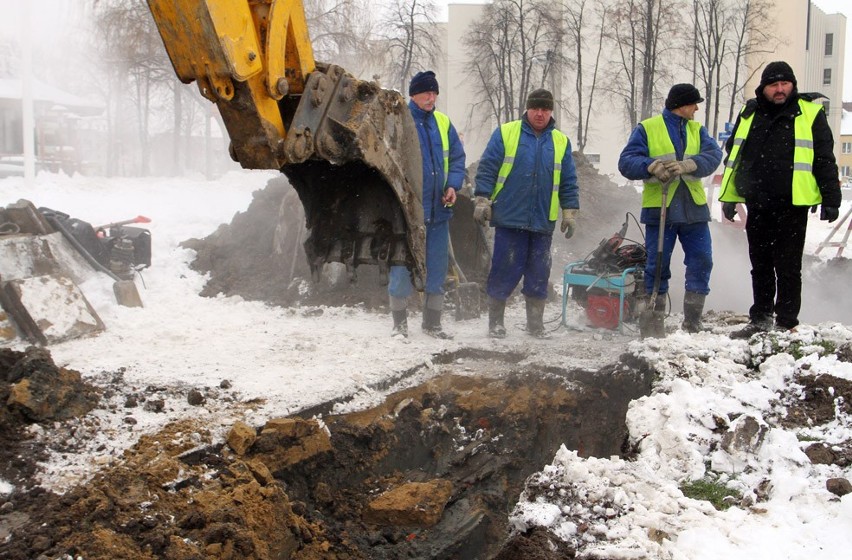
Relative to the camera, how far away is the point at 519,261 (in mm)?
6586

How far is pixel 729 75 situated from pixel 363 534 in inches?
948

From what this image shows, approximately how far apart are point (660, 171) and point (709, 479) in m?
3.11

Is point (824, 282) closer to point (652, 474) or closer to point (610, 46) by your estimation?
point (652, 474)

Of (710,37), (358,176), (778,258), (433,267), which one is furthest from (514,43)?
(358,176)

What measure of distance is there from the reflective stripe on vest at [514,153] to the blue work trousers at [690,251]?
0.81 metres

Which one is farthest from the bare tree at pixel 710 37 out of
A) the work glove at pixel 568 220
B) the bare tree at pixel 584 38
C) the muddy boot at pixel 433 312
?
the muddy boot at pixel 433 312

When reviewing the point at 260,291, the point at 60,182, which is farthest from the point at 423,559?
the point at 60,182

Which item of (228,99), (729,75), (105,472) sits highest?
(729,75)

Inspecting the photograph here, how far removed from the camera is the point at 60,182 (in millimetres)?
15773

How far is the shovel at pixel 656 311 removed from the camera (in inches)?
235

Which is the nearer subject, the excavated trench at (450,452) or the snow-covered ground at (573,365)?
the snow-covered ground at (573,365)

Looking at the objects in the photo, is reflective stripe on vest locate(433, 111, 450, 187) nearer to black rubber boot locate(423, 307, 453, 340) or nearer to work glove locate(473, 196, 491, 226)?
work glove locate(473, 196, 491, 226)

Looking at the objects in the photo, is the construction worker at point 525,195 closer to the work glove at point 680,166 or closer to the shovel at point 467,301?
the shovel at point 467,301

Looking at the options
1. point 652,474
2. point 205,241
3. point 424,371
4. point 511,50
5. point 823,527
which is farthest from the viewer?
point 511,50
